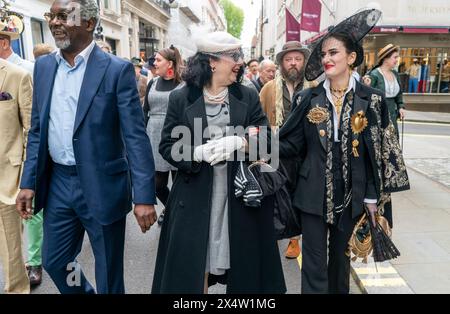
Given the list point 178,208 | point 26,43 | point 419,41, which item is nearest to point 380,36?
point 419,41

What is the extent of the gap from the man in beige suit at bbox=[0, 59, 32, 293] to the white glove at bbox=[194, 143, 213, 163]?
4.99 ft

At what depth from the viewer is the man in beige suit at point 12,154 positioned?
309 cm

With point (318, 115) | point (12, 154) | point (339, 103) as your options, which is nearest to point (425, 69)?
point (339, 103)

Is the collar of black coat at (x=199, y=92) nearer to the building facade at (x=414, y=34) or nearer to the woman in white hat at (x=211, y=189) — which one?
the woman in white hat at (x=211, y=189)

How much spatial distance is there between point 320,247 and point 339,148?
710 mm

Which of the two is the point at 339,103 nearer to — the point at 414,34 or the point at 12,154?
the point at 12,154

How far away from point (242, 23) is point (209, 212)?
117 m

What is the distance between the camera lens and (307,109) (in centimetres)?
284

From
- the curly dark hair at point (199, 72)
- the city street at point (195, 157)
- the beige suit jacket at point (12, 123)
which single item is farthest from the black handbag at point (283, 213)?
the beige suit jacket at point (12, 123)

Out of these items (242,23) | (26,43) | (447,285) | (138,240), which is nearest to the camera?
(447,285)

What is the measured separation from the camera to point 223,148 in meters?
2.46

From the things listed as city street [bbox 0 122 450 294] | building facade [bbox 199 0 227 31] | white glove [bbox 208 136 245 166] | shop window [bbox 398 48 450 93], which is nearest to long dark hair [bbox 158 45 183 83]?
building facade [bbox 199 0 227 31]

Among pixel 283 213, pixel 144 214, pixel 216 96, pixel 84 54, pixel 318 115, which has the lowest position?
pixel 283 213
